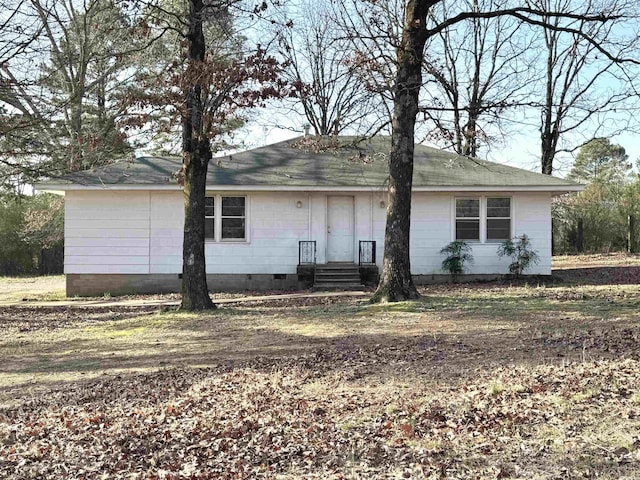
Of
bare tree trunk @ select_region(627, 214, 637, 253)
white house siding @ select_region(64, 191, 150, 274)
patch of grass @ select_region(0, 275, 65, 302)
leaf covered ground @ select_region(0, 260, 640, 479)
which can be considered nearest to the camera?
leaf covered ground @ select_region(0, 260, 640, 479)

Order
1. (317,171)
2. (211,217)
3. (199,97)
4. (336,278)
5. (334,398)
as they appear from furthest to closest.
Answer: (317,171) → (211,217) → (336,278) → (199,97) → (334,398)

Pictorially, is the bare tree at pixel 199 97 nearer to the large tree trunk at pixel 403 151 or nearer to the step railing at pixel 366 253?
the large tree trunk at pixel 403 151

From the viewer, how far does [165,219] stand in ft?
60.7

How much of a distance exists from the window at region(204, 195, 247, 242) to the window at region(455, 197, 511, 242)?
629cm

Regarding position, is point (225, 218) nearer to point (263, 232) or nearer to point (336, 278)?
point (263, 232)

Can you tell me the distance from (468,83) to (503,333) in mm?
24734

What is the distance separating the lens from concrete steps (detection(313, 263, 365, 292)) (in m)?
17.5

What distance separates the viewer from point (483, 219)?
61.5ft

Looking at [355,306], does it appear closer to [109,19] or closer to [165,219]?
[165,219]

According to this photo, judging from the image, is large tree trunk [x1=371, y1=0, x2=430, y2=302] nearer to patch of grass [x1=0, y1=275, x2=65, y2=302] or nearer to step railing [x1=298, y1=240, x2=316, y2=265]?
step railing [x1=298, y1=240, x2=316, y2=265]

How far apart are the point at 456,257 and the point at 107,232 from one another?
10.0 m

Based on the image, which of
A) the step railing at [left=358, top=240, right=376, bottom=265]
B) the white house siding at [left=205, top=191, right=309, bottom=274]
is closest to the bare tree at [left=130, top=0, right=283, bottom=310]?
the white house siding at [left=205, top=191, right=309, bottom=274]

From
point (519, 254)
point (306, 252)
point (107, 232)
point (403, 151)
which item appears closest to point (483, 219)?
point (519, 254)

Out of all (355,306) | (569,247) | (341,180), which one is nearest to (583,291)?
(355,306)
